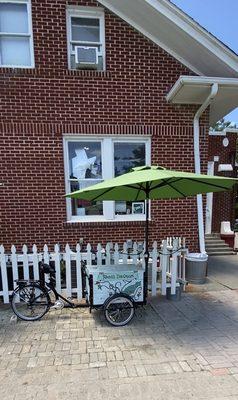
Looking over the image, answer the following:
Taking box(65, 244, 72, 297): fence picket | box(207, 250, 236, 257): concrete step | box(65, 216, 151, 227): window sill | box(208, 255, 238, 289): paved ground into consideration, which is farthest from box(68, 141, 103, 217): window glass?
box(207, 250, 236, 257): concrete step

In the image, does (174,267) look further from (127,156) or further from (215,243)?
(215,243)

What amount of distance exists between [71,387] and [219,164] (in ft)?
32.3

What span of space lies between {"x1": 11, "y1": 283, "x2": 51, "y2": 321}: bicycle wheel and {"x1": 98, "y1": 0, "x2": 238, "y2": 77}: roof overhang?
5391 millimetres

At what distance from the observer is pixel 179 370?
3074 mm

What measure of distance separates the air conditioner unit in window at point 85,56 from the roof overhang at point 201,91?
170 centimetres

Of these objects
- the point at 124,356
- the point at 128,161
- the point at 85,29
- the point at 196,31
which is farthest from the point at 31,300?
the point at 196,31

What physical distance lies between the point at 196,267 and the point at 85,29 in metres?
5.39

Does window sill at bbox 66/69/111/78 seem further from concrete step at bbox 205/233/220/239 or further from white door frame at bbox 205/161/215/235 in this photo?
concrete step at bbox 205/233/220/239

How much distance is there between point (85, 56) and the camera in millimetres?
5887

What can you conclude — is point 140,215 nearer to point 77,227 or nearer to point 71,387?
point 77,227

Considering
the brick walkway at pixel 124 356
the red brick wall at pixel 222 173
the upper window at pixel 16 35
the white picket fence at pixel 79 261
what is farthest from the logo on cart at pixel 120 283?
the red brick wall at pixel 222 173

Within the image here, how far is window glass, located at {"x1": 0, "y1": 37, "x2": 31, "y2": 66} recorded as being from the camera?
583 cm

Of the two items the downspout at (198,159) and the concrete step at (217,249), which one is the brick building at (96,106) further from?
the concrete step at (217,249)

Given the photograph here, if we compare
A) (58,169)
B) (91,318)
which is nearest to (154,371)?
(91,318)
